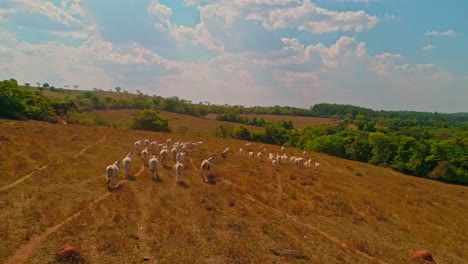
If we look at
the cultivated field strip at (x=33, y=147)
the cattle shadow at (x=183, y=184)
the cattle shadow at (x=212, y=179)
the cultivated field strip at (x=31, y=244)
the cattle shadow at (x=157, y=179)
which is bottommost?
the cattle shadow at (x=212, y=179)

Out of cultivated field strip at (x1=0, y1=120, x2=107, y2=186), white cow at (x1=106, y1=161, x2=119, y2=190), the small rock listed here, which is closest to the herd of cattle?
white cow at (x1=106, y1=161, x2=119, y2=190)

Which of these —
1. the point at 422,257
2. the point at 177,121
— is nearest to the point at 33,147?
the point at 422,257

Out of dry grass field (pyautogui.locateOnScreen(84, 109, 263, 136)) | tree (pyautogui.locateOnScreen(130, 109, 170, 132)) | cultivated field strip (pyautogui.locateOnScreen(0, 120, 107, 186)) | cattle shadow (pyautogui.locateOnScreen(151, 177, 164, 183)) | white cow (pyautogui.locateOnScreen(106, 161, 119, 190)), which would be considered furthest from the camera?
dry grass field (pyautogui.locateOnScreen(84, 109, 263, 136))

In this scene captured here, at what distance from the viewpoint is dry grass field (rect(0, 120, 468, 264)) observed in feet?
52.1

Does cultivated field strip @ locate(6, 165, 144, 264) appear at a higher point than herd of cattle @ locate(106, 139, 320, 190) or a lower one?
lower

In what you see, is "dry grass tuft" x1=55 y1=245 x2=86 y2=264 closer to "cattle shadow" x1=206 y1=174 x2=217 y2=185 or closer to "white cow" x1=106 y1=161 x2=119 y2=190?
"white cow" x1=106 y1=161 x2=119 y2=190

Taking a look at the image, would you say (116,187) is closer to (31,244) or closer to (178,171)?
(178,171)

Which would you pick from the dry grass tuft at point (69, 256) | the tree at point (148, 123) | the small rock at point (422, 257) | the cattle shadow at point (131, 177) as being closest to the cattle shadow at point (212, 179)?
the cattle shadow at point (131, 177)

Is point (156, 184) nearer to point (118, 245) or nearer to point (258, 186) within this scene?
point (258, 186)

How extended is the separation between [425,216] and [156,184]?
75.4 feet

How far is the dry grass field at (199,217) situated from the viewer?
15867mm

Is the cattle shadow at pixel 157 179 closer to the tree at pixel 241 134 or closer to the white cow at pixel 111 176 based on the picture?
the white cow at pixel 111 176

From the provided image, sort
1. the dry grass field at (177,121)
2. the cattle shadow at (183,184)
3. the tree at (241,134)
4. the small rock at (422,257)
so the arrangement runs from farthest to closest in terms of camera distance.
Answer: the dry grass field at (177,121)
the tree at (241,134)
the cattle shadow at (183,184)
the small rock at (422,257)

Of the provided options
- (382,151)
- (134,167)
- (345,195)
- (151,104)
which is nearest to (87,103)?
(151,104)
